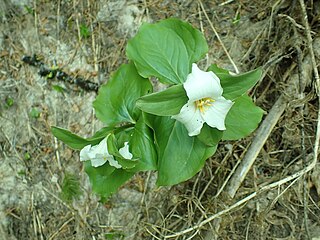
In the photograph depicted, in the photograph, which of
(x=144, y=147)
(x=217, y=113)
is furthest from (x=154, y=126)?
(x=217, y=113)

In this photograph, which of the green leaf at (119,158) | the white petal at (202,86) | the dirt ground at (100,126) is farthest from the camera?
the dirt ground at (100,126)

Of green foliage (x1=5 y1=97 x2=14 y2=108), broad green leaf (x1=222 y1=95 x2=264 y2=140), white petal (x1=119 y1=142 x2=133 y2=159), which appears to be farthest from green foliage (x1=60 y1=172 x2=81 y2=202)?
broad green leaf (x1=222 y1=95 x2=264 y2=140)

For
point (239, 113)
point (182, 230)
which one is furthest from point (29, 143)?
point (239, 113)

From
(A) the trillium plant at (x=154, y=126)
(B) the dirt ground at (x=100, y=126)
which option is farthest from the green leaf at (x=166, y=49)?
(B) the dirt ground at (x=100, y=126)

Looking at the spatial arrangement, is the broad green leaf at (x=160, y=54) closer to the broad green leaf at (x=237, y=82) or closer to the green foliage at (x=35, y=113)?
the broad green leaf at (x=237, y=82)

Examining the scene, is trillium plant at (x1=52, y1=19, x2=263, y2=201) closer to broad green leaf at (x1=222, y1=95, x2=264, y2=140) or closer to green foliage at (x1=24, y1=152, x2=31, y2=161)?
broad green leaf at (x1=222, y1=95, x2=264, y2=140)

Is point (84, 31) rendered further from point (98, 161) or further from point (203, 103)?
point (203, 103)
